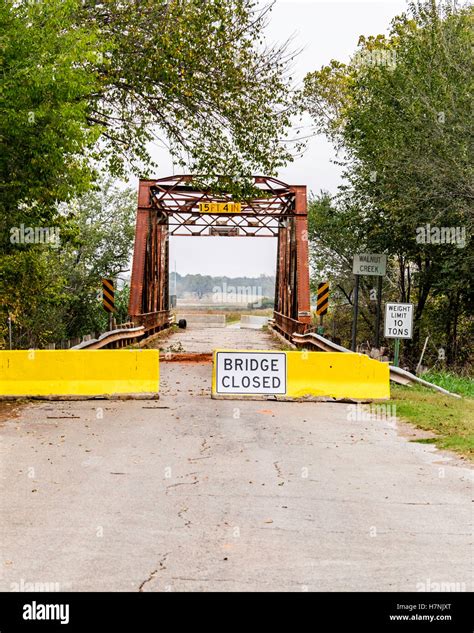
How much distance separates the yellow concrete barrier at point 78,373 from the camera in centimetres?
1370

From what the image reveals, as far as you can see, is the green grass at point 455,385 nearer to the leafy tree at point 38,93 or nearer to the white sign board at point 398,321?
the white sign board at point 398,321

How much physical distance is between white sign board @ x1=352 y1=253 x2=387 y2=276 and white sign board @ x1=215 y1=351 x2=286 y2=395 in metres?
5.13

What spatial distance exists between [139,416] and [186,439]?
2.02 metres

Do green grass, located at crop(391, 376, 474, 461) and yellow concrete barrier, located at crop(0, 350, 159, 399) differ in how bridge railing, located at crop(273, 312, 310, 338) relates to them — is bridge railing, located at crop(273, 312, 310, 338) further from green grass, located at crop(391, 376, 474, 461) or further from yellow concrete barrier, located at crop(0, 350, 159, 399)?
yellow concrete barrier, located at crop(0, 350, 159, 399)

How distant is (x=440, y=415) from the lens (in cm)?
1262

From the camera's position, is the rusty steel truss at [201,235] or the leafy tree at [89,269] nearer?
the rusty steel truss at [201,235]

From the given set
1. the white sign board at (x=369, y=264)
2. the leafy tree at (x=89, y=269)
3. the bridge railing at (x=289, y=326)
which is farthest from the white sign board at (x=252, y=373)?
the leafy tree at (x=89, y=269)

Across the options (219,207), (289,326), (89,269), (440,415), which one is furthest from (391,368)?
(89,269)

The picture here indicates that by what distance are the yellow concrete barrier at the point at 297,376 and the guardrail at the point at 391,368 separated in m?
0.91

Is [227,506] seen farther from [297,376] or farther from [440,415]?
[297,376]

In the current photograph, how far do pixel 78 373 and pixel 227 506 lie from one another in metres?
7.22

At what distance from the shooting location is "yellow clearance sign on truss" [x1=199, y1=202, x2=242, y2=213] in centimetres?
3344

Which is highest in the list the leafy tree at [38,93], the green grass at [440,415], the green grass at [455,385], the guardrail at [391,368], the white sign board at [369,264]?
the leafy tree at [38,93]

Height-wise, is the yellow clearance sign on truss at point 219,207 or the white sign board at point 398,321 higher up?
the yellow clearance sign on truss at point 219,207
